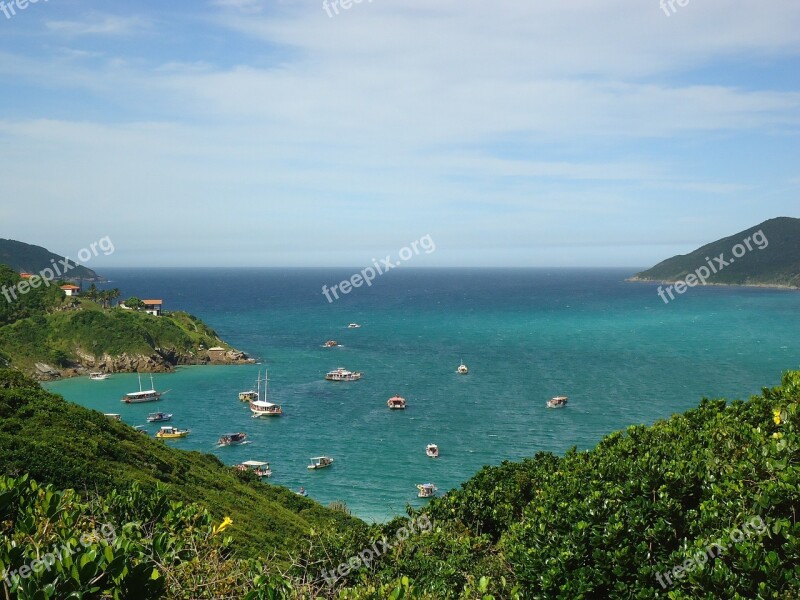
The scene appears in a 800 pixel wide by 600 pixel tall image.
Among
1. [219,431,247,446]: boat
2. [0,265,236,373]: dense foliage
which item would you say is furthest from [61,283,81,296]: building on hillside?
[219,431,247,446]: boat

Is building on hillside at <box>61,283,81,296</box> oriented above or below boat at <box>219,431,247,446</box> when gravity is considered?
above

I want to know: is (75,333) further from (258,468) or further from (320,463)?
(320,463)

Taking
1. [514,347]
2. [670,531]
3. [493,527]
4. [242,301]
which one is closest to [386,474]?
[493,527]

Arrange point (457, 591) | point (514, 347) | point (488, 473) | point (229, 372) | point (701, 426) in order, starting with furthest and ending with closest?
1. point (514, 347)
2. point (229, 372)
3. point (488, 473)
4. point (701, 426)
5. point (457, 591)

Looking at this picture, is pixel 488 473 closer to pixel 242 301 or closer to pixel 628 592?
pixel 628 592

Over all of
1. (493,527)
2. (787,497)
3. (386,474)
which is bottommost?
(386,474)

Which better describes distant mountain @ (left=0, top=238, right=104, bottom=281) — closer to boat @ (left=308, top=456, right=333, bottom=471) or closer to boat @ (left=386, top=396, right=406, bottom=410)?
boat @ (left=386, top=396, right=406, bottom=410)
